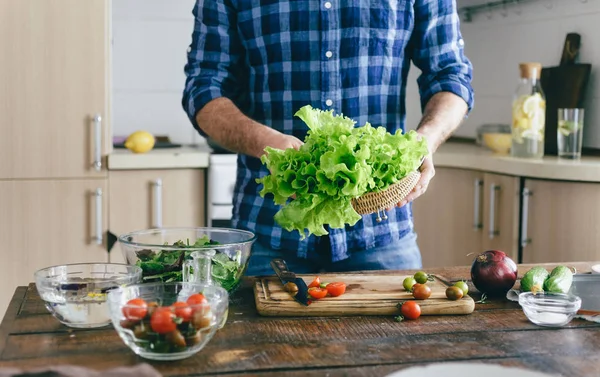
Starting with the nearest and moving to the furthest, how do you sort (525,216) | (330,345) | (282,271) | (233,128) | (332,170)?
(330,345) → (332,170) → (282,271) → (233,128) → (525,216)

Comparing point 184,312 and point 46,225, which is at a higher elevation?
point 184,312

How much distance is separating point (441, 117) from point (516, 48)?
6.01 feet

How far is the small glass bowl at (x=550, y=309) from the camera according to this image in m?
1.33

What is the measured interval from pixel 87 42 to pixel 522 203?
173cm

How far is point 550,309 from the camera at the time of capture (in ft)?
4.38

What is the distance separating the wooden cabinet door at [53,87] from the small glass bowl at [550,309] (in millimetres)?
2091

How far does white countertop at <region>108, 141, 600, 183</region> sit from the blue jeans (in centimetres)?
99

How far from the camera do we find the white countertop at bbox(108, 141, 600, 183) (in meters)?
2.68

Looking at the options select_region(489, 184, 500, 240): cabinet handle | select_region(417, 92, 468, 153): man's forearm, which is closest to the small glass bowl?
select_region(417, 92, 468, 153): man's forearm

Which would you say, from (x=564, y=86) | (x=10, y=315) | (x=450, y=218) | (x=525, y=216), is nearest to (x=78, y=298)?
(x=10, y=315)

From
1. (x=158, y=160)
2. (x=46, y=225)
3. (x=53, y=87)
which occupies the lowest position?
(x=46, y=225)

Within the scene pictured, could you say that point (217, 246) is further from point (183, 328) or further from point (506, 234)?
point (506, 234)

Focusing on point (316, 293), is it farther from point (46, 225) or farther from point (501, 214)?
point (46, 225)

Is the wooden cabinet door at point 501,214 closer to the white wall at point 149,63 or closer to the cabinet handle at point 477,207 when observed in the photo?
the cabinet handle at point 477,207
